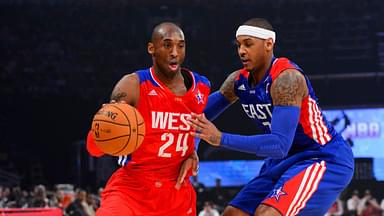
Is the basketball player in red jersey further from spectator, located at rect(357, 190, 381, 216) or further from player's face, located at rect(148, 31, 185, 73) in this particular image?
spectator, located at rect(357, 190, 381, 216)

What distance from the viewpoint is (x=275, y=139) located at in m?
4.21

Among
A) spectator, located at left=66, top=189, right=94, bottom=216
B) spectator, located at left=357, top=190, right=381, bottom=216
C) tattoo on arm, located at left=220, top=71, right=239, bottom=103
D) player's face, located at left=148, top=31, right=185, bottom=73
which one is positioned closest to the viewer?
player's face, located at left=148, top=31, right=185, bottom=73

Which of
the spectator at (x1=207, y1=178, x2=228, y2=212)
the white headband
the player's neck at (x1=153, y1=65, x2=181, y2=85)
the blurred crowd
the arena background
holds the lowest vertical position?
the spectator at (x1=207, y1=178, x2=228, y2=212)

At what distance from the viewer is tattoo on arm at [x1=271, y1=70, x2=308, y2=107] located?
428 cm

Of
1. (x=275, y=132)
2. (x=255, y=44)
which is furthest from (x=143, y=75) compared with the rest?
(x=275, y=132)

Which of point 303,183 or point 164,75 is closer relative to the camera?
point 303,183

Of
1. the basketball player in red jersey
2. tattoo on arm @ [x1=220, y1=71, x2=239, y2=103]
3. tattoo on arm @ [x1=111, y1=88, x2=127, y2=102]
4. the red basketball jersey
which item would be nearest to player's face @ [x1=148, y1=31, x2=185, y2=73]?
the basketball player in red jersey

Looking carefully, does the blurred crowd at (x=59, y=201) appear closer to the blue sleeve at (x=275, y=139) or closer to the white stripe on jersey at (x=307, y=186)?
the white stripe on jersey at (x=307, y=186)

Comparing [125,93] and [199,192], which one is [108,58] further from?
[125,93]

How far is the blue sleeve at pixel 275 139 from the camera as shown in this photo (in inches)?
166

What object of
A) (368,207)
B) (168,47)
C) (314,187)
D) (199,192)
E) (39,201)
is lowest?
(199,192)

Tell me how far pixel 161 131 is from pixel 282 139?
0.82 meters

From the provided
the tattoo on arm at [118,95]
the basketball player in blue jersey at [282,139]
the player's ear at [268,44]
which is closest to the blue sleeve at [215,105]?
the basketball player in blue jersey at [282,139]

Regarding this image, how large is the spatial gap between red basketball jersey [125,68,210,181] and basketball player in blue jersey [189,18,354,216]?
353mm
